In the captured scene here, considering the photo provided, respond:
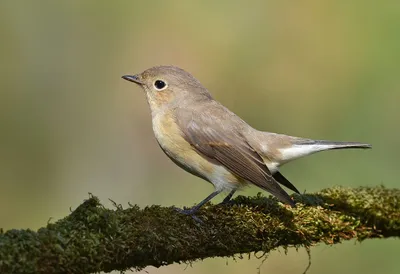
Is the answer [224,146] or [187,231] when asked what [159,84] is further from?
[187,231]

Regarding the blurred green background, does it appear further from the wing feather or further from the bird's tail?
the wing feather

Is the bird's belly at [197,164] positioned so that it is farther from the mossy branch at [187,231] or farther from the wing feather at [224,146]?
the mossy branch at [187,231]

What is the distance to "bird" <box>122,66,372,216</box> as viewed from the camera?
5.61 meters

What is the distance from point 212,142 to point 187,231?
1406 mm

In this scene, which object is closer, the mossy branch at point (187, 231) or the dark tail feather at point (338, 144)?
the mossy branch at point (187, 231)

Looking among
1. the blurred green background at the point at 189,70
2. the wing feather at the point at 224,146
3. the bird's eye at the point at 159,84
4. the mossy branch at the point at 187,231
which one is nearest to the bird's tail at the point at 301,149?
the wing feather at the point at 224,146

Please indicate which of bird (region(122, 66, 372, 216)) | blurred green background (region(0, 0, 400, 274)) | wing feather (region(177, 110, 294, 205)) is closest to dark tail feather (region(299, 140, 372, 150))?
bird (region(122, 66, 372, 216))

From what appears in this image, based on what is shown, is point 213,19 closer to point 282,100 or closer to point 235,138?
point 282,100

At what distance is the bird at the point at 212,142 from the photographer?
5.61m

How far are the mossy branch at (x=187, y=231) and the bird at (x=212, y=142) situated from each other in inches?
13.9

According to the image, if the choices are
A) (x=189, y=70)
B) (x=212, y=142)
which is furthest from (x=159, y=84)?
(x=189, y=70)

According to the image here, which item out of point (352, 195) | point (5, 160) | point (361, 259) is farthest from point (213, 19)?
point (352, 195)

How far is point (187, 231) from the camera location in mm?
4430

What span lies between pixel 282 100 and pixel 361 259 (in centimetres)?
324
